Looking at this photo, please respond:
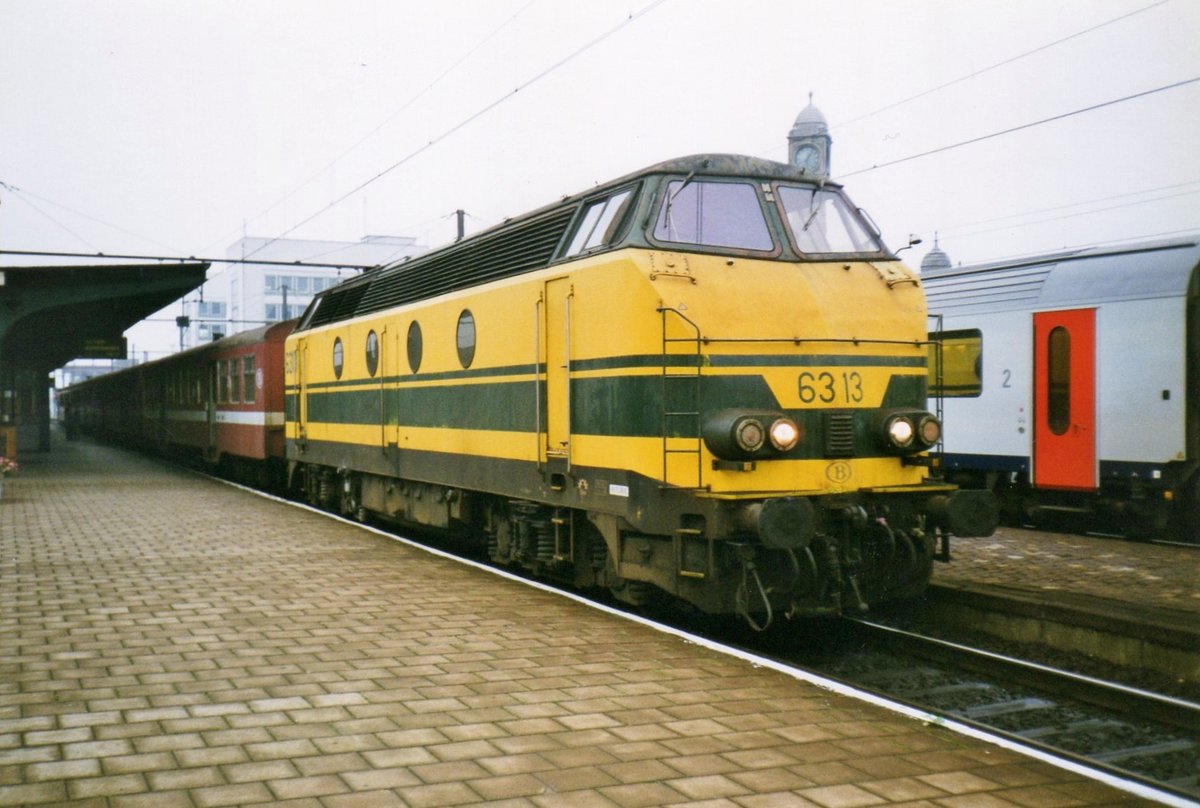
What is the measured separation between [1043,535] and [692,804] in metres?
10.2

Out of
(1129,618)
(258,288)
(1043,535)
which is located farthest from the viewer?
(258,288)

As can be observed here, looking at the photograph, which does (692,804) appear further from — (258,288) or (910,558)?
(258,288)

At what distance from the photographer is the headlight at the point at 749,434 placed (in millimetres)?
7070

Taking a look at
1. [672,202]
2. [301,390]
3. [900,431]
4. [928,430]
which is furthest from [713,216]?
[301,390]

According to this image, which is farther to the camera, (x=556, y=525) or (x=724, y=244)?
(x=556, y=525)

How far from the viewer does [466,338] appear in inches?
416

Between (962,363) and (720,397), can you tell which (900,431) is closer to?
(720,397)

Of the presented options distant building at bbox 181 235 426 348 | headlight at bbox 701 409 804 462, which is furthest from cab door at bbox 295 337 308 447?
distant building at bbox 181 235 426 348

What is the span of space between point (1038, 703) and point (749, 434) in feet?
8.36

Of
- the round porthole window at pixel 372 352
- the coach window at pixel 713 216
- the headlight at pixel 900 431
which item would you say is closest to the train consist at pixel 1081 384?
the headlight at pixel 900 431

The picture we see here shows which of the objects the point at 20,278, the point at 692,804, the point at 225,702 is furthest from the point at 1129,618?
the point at 20,278

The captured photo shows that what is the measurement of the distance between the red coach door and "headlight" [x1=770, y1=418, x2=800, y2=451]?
6917mm

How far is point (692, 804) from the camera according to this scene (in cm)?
415

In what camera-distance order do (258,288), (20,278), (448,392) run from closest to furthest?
(448,392), (20,278), (258,288)
